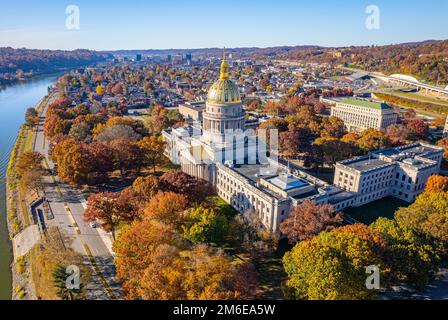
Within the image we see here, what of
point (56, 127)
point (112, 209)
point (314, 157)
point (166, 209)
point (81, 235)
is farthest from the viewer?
point (56, 127)

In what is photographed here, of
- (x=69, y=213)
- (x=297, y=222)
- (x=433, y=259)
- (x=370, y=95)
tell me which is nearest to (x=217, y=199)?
(x=297, y=222)

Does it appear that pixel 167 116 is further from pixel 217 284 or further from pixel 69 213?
pixel 217 284

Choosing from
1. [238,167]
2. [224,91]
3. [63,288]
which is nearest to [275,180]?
[238,167]

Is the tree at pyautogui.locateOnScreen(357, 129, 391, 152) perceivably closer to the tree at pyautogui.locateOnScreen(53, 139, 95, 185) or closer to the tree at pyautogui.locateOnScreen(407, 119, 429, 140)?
the tree at pyautogui.locateOnScreen(407, 119, 429, 140)

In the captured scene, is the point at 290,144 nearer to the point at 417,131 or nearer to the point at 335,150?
the point at 335,150

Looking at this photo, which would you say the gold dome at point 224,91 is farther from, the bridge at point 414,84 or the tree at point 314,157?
the bridge at point 414,84
